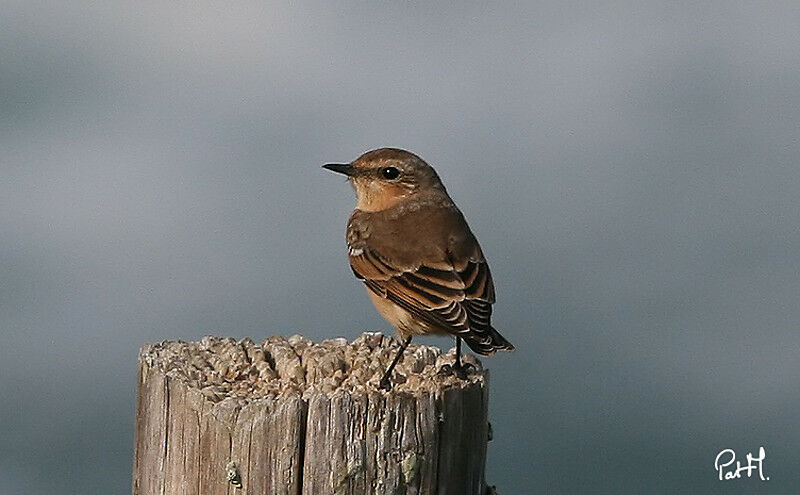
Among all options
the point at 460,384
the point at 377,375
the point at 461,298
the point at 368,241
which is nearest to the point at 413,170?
the point at 368,241

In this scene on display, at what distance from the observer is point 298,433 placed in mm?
4477

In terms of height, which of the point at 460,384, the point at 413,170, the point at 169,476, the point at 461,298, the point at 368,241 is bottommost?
the point at 169,476

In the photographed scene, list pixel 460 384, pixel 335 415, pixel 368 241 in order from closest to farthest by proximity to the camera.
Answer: pixel 335 415 < pixel 460 384 < pixel 368 241

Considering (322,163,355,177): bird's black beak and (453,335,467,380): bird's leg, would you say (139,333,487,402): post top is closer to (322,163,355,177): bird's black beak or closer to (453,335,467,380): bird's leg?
(453,335,467,380): bird's leg

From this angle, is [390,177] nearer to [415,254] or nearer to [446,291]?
[415,254]

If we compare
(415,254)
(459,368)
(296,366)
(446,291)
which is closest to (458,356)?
(459,368)

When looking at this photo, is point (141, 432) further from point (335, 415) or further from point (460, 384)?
point (460, 384)

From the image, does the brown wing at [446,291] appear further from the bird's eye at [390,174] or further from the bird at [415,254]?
the bird's eye at [390,174]

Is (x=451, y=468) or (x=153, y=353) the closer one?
(x=451, y=468)

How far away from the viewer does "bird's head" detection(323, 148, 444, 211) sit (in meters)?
8.30

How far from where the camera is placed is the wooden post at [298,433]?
448cm

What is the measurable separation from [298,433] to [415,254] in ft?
9.49

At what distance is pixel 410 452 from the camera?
4578 mm

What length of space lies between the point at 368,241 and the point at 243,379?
2534 mm
